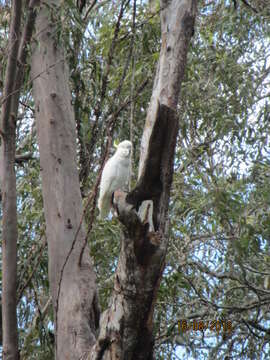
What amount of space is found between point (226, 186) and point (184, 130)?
0.91m

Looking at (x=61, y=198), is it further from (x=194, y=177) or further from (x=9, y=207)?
(x=194, y=177)

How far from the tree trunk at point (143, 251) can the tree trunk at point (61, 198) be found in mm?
484

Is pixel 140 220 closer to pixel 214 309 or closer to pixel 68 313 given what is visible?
pixel 68 313

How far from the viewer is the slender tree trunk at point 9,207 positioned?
263 cm

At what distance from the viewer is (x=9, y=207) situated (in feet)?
9.04

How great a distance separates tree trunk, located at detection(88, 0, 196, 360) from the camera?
1851mm

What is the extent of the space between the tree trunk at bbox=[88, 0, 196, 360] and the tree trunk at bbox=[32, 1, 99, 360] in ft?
1.59

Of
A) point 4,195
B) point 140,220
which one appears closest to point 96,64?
point 4,195

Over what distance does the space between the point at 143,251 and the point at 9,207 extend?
1.10 m

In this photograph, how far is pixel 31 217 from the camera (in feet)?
14.0

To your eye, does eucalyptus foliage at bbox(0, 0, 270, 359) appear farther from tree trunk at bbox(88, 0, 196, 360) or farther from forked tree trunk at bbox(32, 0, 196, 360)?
tree trunk at bbox(88, 0, 196, 360)
